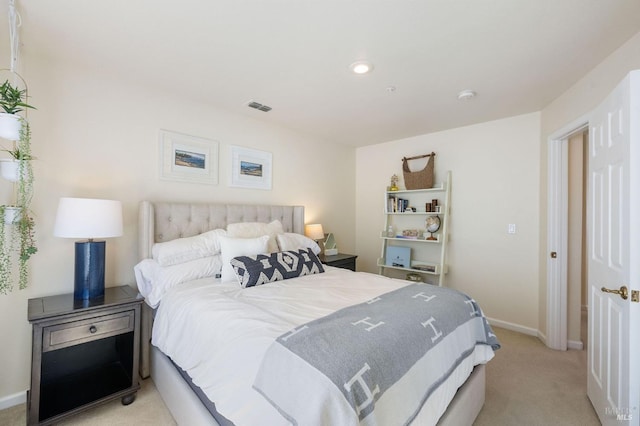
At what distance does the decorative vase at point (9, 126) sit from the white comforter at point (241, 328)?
4.19 feet

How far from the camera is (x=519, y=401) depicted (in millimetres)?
2033

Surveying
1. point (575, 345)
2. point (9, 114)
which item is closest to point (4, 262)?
point (9, 114)

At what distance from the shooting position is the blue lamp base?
1943mm

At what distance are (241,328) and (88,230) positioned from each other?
1.29 metres

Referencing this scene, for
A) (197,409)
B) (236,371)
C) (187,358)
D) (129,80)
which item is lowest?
(197,409)

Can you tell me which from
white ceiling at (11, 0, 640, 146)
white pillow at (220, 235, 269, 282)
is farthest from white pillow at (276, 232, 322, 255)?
white ceiling at (11, 0, 640, 146)

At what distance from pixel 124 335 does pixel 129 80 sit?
82.1 inches

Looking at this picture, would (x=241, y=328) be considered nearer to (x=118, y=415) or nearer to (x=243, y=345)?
(x=243, y=345)

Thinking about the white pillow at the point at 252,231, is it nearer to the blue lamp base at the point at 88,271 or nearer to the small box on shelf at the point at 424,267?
the blue lamp base at the point at 88,271

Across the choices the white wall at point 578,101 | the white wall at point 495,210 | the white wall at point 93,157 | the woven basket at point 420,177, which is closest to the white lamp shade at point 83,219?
the white wall at point 93,157

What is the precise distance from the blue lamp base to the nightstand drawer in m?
0.22

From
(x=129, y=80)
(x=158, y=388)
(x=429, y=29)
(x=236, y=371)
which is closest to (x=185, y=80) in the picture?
(x=129, y=80)

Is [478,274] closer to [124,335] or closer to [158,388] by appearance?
[158,388]

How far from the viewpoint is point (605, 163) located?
5.60 feet
